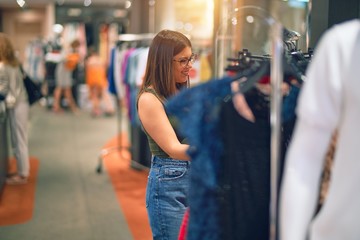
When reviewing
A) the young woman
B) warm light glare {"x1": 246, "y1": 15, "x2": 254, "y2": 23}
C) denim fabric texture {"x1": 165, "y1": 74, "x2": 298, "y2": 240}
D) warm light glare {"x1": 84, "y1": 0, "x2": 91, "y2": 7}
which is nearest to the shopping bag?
warm light glare {"x1": 246, "y1": 15, "x2": 254, "y2": 23}

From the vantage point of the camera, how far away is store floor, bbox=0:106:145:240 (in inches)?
160

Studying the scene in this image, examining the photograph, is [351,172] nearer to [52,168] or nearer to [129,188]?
[129,188]

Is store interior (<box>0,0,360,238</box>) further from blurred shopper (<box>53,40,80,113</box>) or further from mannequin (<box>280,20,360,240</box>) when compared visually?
blurred shopper (<box>53,40,80,113</box>)

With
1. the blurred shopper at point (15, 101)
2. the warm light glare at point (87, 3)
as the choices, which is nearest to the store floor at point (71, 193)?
the blurred shopper at point (15, 101)

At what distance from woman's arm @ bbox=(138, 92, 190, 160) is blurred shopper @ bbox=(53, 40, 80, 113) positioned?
9.62 m

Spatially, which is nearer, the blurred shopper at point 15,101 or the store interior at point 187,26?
the store interior at point 187,26

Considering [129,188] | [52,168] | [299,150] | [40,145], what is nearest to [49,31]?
[40,145]

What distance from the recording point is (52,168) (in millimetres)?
6289

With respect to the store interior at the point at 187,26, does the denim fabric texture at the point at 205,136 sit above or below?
below

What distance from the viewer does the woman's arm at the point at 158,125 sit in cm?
196

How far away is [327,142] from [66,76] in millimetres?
10802

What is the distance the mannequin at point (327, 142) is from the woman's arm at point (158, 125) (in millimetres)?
816

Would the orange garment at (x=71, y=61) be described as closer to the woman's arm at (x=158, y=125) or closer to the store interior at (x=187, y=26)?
the store interior at (x=187, y=26)

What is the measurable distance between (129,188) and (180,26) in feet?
10.5
